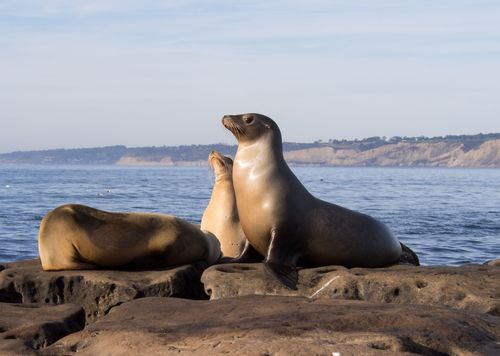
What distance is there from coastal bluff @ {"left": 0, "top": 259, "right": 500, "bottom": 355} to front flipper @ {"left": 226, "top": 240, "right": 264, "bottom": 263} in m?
0.97

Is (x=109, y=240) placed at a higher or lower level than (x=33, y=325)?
higher

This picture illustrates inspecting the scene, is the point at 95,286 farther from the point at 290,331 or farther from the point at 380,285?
the point at 290,331

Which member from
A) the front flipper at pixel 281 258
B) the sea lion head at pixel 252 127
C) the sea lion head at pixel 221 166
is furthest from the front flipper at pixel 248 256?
the sea lion head at pixel 221 166

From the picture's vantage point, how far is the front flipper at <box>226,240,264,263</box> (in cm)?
820

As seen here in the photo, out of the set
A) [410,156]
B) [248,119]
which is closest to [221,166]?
[248,119]

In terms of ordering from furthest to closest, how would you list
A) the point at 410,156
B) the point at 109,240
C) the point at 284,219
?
the point at 410,156 → the point at 284,219 → the point at 109,240

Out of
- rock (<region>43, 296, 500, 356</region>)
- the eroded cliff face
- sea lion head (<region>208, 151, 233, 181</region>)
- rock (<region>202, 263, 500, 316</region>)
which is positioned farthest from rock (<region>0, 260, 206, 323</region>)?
the eroded cliff face

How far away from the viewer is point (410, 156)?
170m

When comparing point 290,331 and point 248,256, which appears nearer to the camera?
point 290,331

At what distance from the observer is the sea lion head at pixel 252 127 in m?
8.32

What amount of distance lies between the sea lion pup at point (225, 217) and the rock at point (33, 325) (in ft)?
11.7

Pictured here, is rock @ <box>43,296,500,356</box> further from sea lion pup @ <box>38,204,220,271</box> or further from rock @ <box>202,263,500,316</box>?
sea lion pup @ <box>38,204,220,271</box>

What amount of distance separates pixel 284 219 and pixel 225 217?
1471 mm

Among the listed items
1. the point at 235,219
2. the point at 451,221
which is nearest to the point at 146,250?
the point at 235,219
